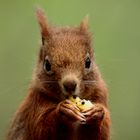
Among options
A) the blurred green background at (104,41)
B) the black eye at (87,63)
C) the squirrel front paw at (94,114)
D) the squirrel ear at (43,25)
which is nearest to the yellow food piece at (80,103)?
the squirrel front paw at (94,114)

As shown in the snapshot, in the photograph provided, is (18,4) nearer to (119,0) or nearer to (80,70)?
(119,0)

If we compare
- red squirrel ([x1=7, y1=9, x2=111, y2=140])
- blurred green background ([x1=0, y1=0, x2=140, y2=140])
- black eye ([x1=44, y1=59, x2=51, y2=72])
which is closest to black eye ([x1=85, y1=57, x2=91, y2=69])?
red squirrel ([x1=7, y1=9, x2=111, y2=140])

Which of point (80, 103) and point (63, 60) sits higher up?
point (63, 60)

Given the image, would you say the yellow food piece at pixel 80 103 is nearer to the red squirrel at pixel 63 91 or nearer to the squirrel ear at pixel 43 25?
the red squirrel at pixel 63 91

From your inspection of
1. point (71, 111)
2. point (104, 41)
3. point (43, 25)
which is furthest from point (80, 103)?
point (104, 41)

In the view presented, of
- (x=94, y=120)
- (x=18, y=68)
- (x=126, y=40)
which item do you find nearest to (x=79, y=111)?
(x=94, y=120)

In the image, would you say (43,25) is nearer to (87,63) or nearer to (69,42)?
(69,42)
